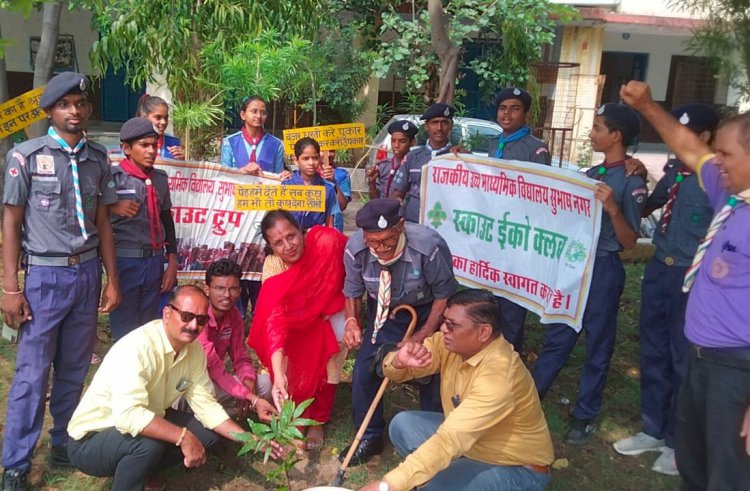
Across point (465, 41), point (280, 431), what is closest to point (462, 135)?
point (465, 41)

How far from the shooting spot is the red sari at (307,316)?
12.3ft

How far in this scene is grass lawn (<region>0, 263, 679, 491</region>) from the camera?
3406mm

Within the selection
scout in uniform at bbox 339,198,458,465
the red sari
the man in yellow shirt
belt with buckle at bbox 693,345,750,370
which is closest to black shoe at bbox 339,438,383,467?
scout in uniform at bbox 339,198,458,465

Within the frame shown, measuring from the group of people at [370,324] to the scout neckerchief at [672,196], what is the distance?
14 mm

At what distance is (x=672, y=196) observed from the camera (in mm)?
3609

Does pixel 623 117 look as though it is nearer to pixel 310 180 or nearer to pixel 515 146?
pixel 515 146

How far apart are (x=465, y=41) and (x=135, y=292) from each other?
6.30 m

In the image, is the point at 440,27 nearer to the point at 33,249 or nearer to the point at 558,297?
the point at 558,297

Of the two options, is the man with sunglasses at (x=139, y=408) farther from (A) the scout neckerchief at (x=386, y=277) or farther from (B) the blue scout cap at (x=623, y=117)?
(B) the blue scout cap at (x=623, y=117)

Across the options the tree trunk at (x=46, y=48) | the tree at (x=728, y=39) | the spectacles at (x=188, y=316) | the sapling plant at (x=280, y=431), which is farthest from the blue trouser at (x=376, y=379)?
the tree trunk at (x=46, y=48)

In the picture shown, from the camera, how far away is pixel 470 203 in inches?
175

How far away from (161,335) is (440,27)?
138 inches

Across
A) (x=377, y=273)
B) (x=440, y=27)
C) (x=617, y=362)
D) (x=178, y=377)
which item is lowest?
(x=617, y=362)

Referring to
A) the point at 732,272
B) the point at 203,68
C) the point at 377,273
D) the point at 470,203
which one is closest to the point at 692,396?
the point at 732,272
